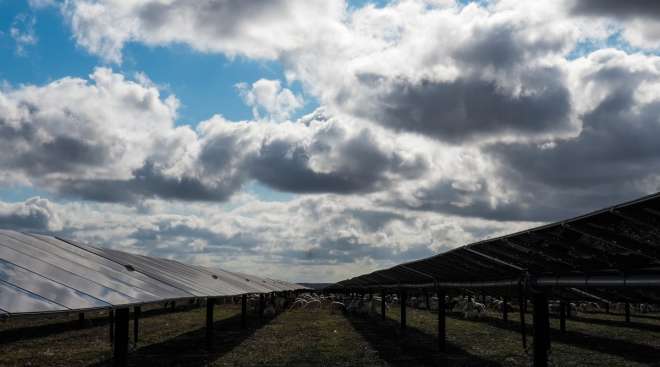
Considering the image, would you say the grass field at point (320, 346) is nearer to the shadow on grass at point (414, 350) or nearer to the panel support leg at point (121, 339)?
the shadow on grass at point (414, 350)

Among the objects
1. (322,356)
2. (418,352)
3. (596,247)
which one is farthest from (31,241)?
(418,352)

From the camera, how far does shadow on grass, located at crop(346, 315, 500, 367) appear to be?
2225 centimetres

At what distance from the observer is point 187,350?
2561cm

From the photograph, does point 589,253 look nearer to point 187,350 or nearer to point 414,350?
point 414,350

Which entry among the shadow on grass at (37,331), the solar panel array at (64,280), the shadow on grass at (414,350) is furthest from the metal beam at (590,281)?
the shadow on grass at (37,331)

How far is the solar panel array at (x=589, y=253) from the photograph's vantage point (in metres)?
10.8

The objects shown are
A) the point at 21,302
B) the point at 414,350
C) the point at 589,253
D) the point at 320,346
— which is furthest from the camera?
the point at 320,346

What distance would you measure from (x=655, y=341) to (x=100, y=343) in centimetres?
2721

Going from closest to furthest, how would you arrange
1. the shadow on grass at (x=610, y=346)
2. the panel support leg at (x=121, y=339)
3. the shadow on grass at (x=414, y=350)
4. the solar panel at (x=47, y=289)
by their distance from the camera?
the solar panel at (x=47, y=289)
the panel support leg at (x=121, y=339)
the shadow on grass at (x=414, y=350)
the shadow on grass at (x=610, y=346)

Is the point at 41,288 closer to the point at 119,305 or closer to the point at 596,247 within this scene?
the point at 119,305

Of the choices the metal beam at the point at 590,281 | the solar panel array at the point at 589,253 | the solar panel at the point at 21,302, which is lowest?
the solar panel at the point at 21,302

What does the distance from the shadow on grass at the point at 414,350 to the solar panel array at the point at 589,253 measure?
13.1 ft

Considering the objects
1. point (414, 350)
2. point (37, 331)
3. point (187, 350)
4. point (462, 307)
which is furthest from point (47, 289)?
point (462, 307)

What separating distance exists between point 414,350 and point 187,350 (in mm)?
9764
